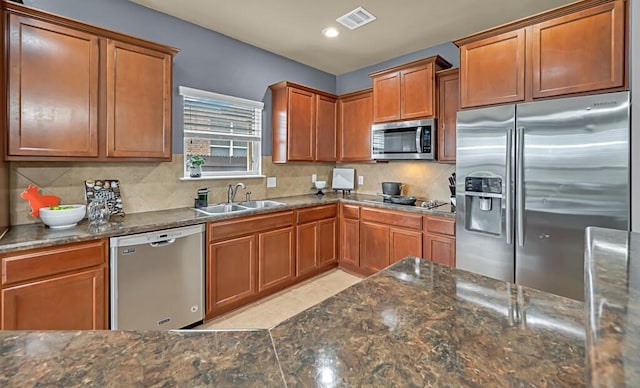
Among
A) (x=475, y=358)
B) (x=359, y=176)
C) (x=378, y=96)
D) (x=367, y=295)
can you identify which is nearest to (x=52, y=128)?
(x=367, y=295)

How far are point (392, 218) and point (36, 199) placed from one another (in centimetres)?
314

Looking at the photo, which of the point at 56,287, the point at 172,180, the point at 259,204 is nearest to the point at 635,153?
the point at 259,204

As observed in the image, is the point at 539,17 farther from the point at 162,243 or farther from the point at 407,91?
the point at 162,243

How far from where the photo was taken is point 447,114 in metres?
3.20

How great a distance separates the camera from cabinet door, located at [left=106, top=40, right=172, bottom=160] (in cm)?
Result: 231

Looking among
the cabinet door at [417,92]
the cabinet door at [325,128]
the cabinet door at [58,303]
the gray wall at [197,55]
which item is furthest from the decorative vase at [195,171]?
the cabinet door at [417,92]

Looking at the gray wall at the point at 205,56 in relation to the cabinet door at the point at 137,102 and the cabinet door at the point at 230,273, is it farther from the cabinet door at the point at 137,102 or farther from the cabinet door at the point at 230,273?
the cabinet door at the point at 230,273

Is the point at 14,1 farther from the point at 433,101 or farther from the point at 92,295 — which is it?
the point at 433,101

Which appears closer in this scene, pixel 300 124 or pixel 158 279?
pixel 158 279

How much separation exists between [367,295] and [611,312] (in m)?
0.61

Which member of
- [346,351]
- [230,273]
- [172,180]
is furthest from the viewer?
[172,180]

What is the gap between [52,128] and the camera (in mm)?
2072

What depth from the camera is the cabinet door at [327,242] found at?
12.1 feet

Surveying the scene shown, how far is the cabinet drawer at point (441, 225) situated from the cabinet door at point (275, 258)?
1482 mm
